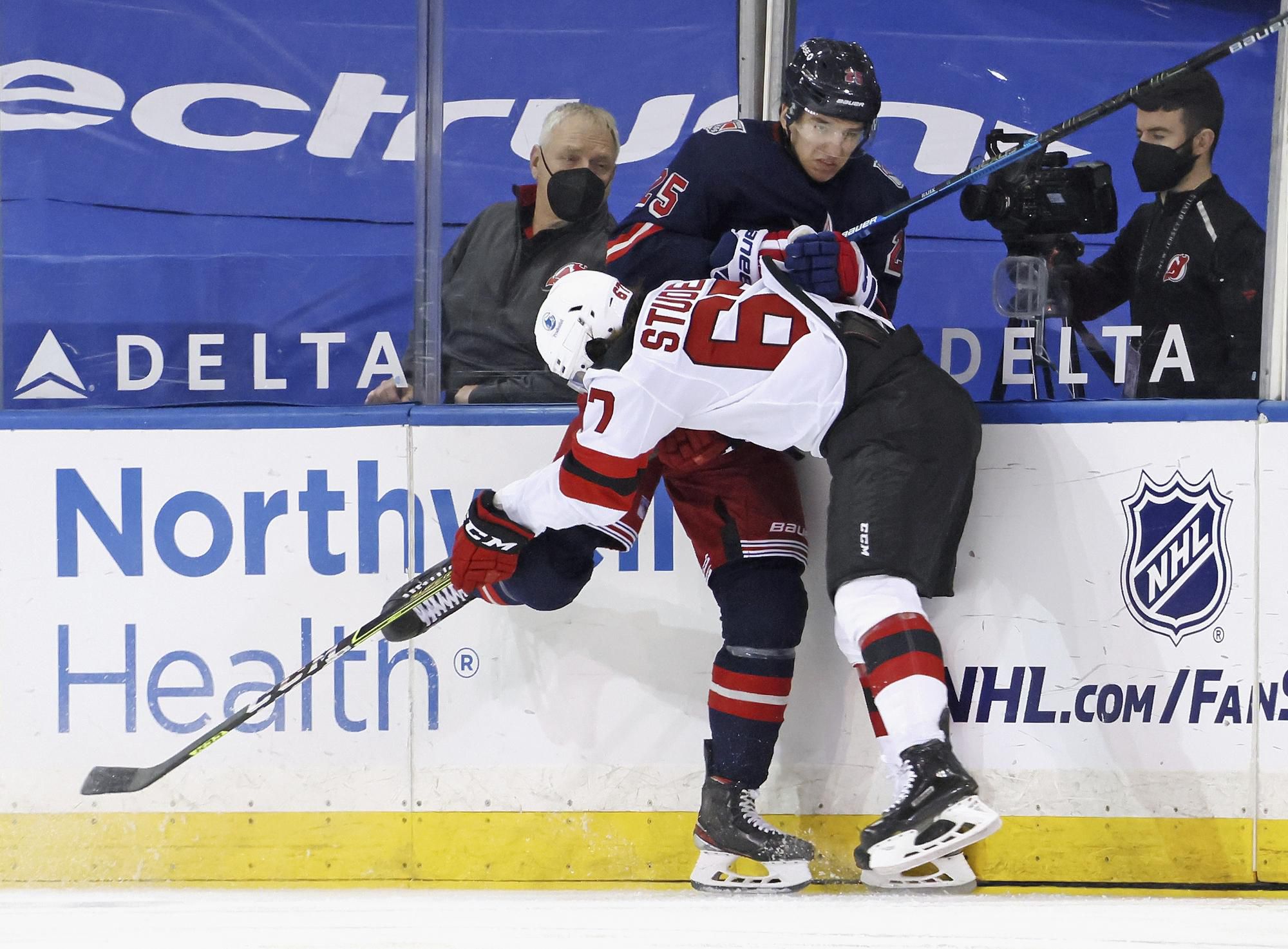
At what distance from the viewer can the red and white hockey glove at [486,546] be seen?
7.07 ft

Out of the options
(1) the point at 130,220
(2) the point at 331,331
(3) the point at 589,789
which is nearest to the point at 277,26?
(1) the point at 130,220

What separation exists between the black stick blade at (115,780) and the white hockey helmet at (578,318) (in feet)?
3.64

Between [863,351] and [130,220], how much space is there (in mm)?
1660

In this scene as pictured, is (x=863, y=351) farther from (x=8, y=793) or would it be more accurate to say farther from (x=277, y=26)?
(x=8, y=793)

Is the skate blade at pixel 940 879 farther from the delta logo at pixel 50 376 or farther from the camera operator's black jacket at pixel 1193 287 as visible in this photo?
the delta logo at pixel 50 376

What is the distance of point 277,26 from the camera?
2738 millimetres

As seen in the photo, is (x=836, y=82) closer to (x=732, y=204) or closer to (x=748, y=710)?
(x=732, y=204)

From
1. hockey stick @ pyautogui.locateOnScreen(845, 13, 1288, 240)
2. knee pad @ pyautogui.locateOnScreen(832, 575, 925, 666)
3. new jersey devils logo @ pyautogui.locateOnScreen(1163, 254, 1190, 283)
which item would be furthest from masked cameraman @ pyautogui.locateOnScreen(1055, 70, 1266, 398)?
knee pad @ pyautogui.locateOnScreen(832, 575, 925, 666)

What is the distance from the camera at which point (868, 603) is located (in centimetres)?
196

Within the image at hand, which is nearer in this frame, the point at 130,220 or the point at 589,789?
the point at 589,789

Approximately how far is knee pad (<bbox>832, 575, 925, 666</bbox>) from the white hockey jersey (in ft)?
0.88

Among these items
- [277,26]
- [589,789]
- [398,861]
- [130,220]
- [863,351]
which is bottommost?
[398,861]

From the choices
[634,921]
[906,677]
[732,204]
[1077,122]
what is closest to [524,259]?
[732,204]

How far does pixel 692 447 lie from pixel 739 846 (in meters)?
0.72
